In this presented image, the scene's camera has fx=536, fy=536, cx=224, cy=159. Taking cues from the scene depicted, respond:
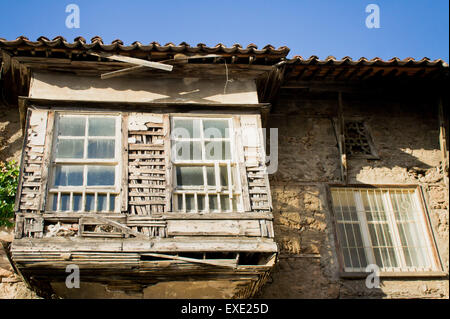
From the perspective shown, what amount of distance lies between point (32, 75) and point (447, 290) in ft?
23.4

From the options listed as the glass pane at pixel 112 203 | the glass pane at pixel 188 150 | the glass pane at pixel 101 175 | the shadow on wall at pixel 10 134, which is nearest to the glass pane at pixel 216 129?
the glass pane at pixel 188 150

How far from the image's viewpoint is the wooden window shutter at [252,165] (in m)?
7.40

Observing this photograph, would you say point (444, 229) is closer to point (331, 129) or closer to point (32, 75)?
point (331, 129)

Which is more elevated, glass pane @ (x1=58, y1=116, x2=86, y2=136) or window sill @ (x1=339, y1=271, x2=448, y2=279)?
glass pane @ (x1=58, y1=116, x2=86, y2=136)

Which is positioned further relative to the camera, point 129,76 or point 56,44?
point 129,76

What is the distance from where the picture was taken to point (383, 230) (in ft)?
28.3

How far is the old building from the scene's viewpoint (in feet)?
22.7

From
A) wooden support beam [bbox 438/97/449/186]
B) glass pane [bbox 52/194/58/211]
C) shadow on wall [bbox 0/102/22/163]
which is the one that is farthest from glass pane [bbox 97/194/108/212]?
wooden support beam [bbox 438/97/449/186]

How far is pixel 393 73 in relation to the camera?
903 cm

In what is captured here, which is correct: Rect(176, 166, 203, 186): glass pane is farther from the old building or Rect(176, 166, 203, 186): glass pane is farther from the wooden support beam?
the wooden support beam

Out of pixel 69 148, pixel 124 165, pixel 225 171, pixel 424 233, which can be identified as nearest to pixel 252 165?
pixel 225 171

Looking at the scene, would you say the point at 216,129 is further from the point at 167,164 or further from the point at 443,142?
the point at 443,142

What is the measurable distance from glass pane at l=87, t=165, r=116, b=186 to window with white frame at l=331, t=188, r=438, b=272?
3.64 m
